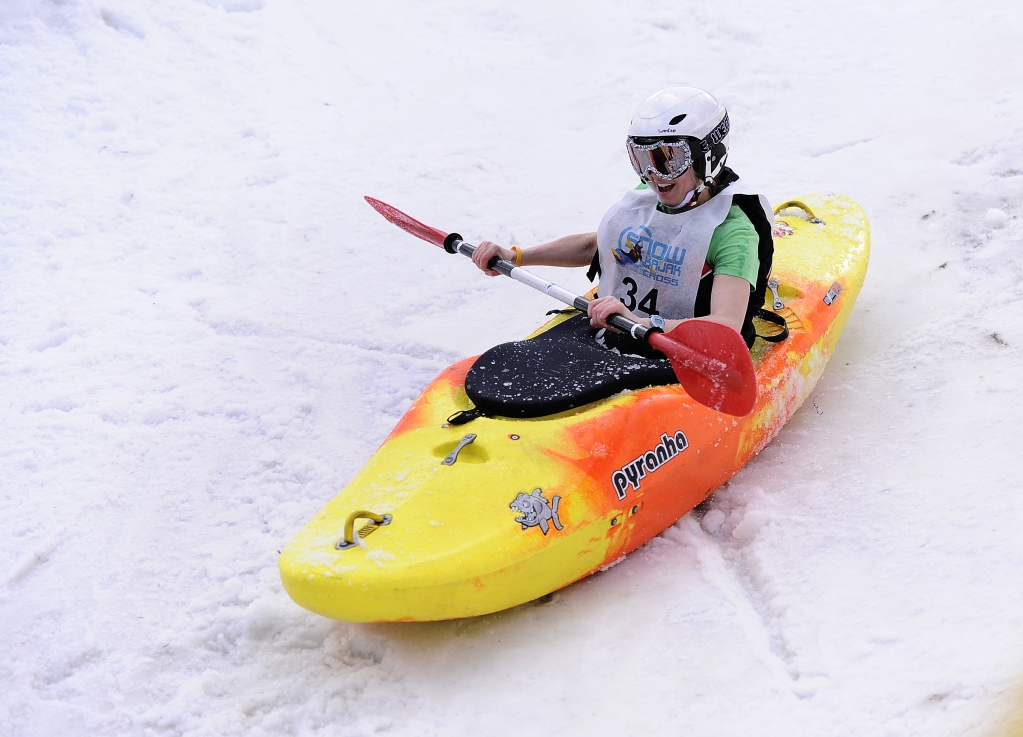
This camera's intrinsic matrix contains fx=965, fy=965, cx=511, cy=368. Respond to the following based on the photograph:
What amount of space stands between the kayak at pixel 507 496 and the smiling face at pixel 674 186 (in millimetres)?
619

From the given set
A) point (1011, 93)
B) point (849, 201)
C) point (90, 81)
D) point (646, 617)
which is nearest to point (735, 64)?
point (1011, 93)

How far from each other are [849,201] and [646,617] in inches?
98.1

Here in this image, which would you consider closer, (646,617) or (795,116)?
(646,617)

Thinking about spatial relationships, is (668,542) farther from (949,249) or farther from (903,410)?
(949,249)

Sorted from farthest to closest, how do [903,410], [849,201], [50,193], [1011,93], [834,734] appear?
[1011,93], [50,193], [849,201], [903,410], [834,734]

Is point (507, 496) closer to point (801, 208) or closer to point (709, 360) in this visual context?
point (709, 360)

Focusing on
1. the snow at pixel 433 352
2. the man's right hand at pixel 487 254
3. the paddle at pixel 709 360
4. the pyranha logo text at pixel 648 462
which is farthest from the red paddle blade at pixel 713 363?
the man's right hand at pixel 487 254

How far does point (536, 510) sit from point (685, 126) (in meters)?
1.31

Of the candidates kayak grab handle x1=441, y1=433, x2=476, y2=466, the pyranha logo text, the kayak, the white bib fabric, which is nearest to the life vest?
the white bib fabric

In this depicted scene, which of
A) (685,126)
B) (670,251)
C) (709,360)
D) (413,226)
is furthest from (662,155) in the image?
(413,226)

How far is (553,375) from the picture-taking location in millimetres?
3197

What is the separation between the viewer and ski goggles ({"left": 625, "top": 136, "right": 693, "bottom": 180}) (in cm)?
309

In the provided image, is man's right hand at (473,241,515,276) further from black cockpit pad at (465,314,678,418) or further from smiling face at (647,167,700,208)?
smiling face at (647,167,700,208)

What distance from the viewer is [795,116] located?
19.7ft
